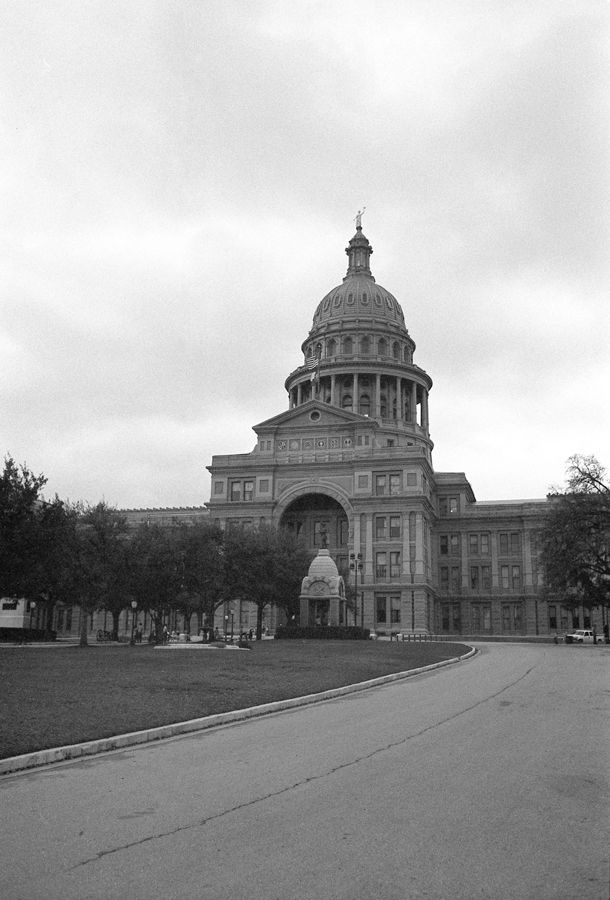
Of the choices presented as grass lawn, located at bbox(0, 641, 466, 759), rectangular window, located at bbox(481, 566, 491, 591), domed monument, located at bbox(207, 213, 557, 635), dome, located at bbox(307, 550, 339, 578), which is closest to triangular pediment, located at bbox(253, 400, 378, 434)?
domed monument, located at bbox(207, 213, 557, 635)

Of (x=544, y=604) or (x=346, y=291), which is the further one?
(x=346, y=291)

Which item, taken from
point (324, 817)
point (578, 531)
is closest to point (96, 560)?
point (578, 531)

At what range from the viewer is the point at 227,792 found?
10844 mm

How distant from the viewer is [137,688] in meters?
23.1

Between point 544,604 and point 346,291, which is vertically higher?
point 346,291

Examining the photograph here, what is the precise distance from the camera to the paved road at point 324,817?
24.5ft

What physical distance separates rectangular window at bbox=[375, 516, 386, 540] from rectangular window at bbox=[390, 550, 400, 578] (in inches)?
91.8

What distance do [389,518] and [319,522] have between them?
33.3ft

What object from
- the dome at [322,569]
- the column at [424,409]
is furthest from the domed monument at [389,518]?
the dome at [322,569]

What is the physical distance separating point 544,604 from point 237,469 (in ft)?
132

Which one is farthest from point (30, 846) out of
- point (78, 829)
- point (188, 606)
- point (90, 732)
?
point (188, 606)

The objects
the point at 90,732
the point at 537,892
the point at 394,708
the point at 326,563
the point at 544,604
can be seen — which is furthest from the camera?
the point at 544,604

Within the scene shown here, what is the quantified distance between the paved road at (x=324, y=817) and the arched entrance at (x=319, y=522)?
3534 inches

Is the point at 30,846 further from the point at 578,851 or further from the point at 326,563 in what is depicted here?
the point at 326,563
